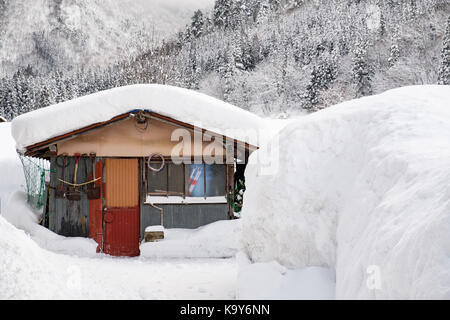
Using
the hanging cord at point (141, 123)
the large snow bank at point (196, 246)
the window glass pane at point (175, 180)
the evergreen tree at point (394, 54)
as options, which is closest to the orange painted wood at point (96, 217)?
the large snow bank at point (196, 246)

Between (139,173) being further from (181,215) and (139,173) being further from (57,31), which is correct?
(57,31)

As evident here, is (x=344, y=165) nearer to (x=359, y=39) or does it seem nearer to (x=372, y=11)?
(x=359, y=39)

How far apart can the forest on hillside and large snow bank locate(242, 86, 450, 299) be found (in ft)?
83.0

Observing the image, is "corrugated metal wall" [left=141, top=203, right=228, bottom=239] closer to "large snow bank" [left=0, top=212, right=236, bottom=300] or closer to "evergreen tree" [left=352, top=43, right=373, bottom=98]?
"large snow bank" [left=0, top=212, right=236, bottom=300]

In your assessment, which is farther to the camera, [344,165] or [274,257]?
[274,257]

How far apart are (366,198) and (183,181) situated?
26.7 feet

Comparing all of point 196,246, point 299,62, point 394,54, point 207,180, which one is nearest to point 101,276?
point 196,246

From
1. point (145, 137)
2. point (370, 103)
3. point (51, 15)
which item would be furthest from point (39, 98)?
point (51, 15)

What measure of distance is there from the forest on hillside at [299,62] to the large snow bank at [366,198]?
83.0 ft

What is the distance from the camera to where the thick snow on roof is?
10.4 meters

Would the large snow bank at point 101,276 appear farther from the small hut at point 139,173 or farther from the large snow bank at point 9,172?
the large snow bank at point 9,172

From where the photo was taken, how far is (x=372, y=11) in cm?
5969

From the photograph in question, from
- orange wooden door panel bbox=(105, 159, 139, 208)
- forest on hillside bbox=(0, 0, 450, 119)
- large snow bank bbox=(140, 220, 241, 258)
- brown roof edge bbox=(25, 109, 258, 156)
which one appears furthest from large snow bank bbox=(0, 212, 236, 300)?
forest on hillside bbox=(0, 0, 450, 119)
